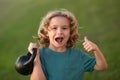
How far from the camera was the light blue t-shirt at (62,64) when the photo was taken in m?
1.84

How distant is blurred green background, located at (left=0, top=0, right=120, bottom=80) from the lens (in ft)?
11.8

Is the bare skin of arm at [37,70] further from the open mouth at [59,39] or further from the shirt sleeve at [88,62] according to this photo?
the shirt sleeve at [88,62]

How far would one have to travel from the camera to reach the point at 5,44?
151 inches

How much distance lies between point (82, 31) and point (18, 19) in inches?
27.1

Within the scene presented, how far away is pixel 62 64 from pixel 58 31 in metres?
0.16

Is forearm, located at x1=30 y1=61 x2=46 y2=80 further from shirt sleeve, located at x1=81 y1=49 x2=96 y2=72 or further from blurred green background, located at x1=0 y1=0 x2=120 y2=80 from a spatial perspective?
blurred green background, located at x1=0 y1=0 x2=120 y2=80

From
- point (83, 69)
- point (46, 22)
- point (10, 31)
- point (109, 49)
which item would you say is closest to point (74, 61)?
point (83, 69)

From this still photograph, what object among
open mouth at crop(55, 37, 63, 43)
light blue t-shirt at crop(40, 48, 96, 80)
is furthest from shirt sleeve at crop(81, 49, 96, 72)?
open mouth at crop(55, 37, 63, 43)

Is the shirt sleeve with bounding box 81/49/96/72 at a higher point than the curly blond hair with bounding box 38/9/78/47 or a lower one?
lower

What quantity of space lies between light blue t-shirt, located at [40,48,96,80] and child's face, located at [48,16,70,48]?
50 millimetres

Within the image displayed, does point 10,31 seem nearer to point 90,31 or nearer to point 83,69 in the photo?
point 90,31

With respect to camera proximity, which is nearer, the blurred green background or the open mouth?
the open mouth

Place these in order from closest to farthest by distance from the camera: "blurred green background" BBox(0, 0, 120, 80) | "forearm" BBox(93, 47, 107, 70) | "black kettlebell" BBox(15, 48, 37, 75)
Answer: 1. "black kettlebell" BBox(15, 48, 37, 75)
2. "forearm" BBox(93, 47, 107, 70)
3. "blurred green background" BBox(0, 0, 120, 80)

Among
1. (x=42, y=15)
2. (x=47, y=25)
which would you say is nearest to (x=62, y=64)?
(x=47, y=25)
